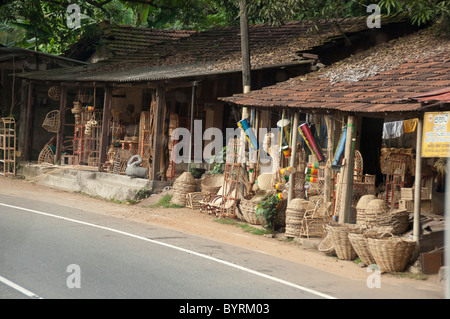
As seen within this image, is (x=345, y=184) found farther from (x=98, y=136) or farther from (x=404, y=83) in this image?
(x=98, y=136)

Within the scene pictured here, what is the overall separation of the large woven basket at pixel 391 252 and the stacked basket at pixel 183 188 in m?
6.91

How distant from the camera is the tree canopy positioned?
15.7 metres

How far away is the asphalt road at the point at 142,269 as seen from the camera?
7574 mm

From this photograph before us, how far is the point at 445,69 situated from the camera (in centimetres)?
1209

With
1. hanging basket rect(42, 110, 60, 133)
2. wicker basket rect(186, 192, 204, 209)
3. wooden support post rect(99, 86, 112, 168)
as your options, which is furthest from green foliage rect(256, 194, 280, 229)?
hanging basket rect(42, 110, 60, 133)

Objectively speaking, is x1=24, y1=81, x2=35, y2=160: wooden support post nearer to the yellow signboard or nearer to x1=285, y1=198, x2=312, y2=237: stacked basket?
x1=285, y1=198, x2=312, y2=237: stacked basket

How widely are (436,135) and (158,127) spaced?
9.32 m

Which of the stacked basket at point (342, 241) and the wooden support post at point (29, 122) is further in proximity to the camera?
the wooden support post at point (29, 122)

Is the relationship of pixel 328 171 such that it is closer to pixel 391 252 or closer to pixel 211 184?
pixel 391 252

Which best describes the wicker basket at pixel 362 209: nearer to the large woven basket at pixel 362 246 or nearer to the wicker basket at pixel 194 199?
the large woven basket at pixel 362 246

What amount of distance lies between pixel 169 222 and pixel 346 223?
4217 millimetres

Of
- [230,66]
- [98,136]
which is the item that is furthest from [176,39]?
[230,66]

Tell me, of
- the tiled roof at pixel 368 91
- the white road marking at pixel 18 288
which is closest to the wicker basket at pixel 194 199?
the tiled roof at pixel 368 91

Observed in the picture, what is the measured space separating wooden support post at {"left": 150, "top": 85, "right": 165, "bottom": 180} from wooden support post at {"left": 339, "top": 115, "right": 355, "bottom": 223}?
6909 millimetres
